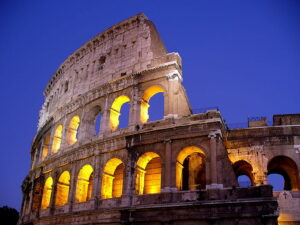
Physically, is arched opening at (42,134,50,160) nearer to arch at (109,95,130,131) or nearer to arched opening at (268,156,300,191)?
arch at (109,95,130,131)

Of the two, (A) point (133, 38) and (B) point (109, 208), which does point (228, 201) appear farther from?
(A) point (133, 38)

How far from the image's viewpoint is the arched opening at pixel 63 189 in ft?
68.2

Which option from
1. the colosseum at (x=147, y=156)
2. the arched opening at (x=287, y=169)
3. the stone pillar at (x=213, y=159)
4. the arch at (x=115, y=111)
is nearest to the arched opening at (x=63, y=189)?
the colosseum at (x=147, y=156)

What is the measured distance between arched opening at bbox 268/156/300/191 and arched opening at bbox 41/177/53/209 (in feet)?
47.7

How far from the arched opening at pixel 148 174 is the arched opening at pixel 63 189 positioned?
19.1ft

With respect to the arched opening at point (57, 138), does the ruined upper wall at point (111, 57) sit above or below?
above

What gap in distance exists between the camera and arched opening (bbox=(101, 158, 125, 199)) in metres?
18.2

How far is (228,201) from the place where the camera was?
13766mm

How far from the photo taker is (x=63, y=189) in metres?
21.3

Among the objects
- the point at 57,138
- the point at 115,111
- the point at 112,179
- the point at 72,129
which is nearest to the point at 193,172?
the point at 112,179

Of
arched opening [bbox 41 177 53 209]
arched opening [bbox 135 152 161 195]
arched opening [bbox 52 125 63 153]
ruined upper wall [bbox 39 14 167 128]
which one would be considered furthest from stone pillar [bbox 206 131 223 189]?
arched opening [bbox 52 125 63 153]

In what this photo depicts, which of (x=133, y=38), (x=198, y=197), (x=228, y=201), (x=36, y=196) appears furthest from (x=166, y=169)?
(x=36, y=196)

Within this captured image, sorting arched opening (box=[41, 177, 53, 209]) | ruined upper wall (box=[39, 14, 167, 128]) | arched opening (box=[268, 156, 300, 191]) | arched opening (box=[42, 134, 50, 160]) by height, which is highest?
ruined upper wall (box=[39, 14, 167, 128])

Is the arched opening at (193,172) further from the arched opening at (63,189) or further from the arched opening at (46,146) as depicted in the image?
the arched opening at (46,146)
